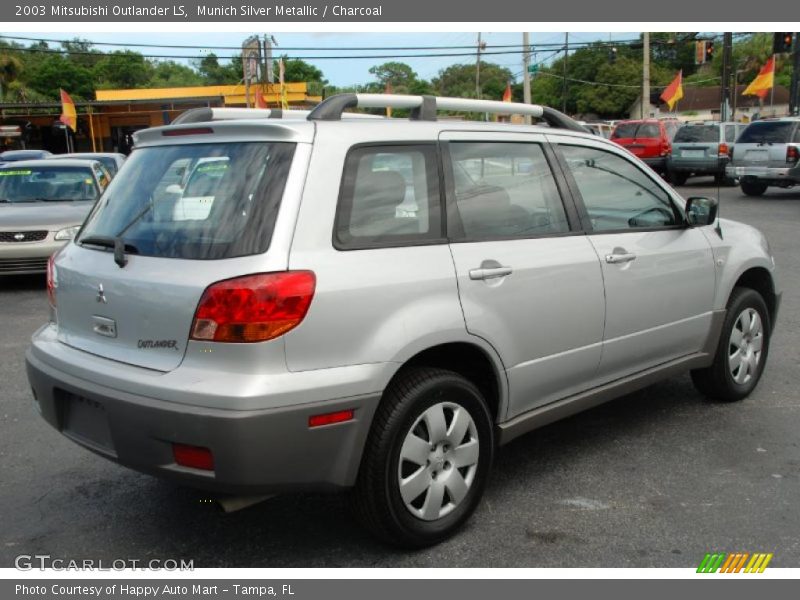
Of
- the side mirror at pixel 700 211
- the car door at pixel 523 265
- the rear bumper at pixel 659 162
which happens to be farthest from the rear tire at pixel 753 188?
the car door at pixel 523 265

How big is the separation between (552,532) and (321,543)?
1.04 metres

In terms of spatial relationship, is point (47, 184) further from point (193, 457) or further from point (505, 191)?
point (193, 457)

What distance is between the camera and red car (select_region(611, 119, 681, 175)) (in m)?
22.8

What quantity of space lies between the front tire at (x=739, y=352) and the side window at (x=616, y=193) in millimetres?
803

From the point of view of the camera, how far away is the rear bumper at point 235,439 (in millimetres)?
2746

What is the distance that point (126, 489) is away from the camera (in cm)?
400

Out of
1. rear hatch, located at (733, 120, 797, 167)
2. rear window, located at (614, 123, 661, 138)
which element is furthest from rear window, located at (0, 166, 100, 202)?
rear window, located at (614, 123, 661, 138)

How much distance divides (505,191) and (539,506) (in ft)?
5.04

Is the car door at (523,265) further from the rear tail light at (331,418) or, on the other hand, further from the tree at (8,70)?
the tree at (8,70)

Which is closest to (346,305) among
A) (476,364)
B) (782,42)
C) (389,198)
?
(389,198)

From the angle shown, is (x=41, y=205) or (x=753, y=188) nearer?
(x=41, y=205)

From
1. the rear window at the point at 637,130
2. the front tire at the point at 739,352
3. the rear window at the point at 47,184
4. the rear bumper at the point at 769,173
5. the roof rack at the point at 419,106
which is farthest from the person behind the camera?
the rear window at the point at 637,130

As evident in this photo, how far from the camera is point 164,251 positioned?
3088 millimetres

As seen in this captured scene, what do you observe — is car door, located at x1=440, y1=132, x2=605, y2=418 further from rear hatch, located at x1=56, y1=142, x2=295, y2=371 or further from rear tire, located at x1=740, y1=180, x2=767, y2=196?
rear tire, located at x1=740, y1=180, x2=767, y2=196
